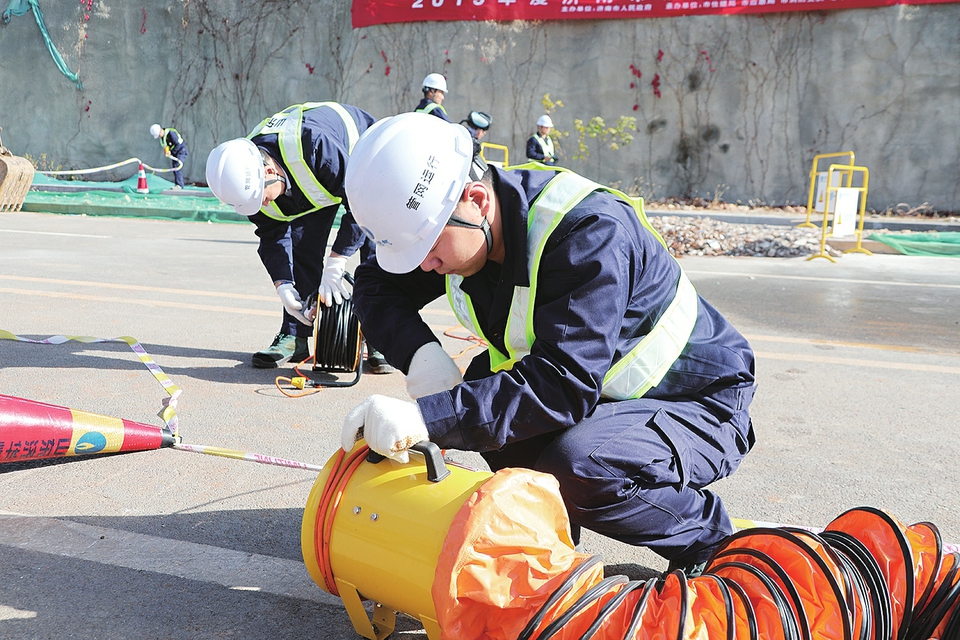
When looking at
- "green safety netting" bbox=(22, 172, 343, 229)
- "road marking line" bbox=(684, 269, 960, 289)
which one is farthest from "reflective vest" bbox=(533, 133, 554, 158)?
"road marking line" bbox=(684, 269, 960, 289)

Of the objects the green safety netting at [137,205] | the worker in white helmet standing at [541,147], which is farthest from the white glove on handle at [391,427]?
the green safety netting at [137,205]

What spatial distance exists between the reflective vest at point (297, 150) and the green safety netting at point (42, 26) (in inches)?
816

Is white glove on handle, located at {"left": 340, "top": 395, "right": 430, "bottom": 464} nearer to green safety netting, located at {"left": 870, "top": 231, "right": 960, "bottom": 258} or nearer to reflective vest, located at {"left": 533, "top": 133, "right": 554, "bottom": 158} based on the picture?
green safety netting, located at {"left": 870, "top": 231, "right": 960, "bottom": 258}

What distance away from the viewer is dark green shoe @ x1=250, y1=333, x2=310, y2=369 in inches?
179

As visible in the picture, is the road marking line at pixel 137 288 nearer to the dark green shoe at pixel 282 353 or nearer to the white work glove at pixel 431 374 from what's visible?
the dark green shoe at pixel 282 353

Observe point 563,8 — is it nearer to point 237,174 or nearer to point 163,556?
point 237,174

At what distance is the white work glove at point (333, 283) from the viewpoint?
4.30 meters

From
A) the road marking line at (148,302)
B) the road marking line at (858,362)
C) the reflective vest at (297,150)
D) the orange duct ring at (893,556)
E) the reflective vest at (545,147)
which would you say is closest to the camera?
the orange duct ring at (893,556)

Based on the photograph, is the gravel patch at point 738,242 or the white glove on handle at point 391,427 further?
the gravel patch at point 738,242

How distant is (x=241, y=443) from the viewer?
10.9 feet

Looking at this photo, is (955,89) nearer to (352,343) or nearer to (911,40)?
(911,40)

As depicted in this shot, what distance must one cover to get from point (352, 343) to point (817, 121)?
1496 cm

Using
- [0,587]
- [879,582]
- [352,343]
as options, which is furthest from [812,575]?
[352,343]

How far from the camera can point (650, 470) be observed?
2.00 meters
